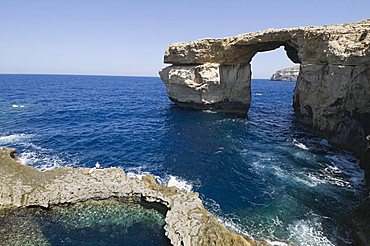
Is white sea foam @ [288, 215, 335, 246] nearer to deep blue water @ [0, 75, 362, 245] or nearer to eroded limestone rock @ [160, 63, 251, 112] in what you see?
deep blue water @ [0, 75, 362, 245]

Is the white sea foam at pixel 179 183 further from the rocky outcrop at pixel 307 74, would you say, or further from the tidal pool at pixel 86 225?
the rocky outcrop at pixel 307 74

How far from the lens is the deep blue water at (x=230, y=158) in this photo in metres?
19.0

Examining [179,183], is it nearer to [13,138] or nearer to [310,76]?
[13,138]

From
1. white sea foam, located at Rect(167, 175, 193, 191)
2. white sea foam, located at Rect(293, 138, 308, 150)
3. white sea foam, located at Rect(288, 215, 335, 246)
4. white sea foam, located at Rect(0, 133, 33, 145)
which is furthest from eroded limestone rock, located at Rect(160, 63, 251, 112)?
white sea foam, located at Rect(288, 215, 335, 246)

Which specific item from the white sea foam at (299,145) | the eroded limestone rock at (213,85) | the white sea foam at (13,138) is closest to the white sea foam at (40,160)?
the white sea foam at (13,138)

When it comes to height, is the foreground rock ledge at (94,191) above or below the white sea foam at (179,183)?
above

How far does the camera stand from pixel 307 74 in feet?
125

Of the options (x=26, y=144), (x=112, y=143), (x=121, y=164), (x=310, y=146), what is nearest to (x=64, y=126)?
(x=26, y=144)

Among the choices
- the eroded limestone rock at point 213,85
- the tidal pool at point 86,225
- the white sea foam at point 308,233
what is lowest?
the white sea foam at point 308,233

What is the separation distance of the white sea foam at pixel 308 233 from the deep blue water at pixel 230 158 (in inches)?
2.5

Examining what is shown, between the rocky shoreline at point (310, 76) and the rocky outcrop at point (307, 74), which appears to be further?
the rocky outcrop at point (307, 74)

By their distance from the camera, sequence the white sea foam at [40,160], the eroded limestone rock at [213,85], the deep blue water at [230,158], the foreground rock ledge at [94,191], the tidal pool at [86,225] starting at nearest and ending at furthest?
the tidal pool at [86,225] → the foreground rock ledge at [94,191] → the deep blue water at [230,158] → the white sea foam at [40,160] → the eroded limestone rock at [213,85]

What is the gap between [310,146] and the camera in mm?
32969

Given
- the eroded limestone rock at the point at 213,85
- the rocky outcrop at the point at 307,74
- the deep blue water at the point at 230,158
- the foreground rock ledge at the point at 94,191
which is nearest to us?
the foreground rock ledge at the point at 94,191
